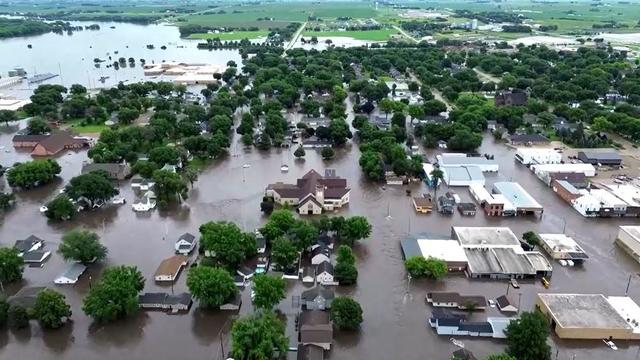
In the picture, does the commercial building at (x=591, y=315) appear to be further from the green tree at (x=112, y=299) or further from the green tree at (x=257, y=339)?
the green tree at (x=112, y=299)

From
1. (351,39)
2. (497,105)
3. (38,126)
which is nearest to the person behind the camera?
(38,126)

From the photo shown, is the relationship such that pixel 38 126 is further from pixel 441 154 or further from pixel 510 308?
pixel 510 308

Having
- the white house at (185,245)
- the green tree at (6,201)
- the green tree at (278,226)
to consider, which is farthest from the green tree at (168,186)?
the green tree at (6,201)

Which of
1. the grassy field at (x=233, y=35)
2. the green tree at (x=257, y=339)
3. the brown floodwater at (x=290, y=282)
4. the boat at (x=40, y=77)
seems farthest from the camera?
the grassy field at (x=233, y=35)

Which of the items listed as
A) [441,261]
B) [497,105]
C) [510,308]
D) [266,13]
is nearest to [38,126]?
[441,261]

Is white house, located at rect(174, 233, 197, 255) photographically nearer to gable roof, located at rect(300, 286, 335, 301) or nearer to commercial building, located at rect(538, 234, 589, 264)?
gable roof, located at rect(300, 286, 335, 301)
